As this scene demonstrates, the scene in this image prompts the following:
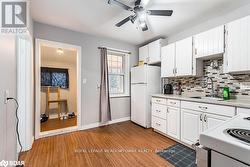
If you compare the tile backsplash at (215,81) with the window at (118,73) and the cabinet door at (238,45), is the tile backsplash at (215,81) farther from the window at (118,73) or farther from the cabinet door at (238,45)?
the window at (118,73)

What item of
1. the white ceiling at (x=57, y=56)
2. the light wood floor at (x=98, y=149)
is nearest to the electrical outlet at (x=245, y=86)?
the light wood floor at (x=98, y=149)

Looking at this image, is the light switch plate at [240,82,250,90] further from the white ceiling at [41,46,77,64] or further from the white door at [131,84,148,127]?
the white ceiling at [41,46,77,64]

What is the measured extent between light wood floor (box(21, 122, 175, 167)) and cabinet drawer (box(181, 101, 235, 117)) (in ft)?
2.83

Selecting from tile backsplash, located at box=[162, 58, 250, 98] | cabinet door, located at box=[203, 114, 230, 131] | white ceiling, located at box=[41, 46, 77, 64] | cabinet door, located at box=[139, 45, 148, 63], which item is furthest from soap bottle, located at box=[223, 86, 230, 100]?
white ceiling, located at box=[41, 46, 77, 64]

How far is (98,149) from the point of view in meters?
2.41

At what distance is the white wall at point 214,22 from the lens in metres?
2.28

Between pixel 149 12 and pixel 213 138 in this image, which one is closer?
pixel 213 138

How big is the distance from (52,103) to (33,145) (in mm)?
2347

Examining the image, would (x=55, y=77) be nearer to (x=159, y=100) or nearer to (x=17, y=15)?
(x=17, y=15)

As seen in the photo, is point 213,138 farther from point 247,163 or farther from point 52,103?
point 52,103

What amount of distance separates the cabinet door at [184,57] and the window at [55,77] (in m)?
3.91

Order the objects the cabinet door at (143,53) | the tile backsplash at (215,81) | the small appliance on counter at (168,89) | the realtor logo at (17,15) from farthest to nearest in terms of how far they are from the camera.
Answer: the cabinet door at (143,53) < the small appliance on counter at (168,89) < the tile backsplash at (215,81) < the realtor logo at (17,15)

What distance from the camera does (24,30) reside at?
2.08m

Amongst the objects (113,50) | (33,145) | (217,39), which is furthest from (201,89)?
(33,145)
